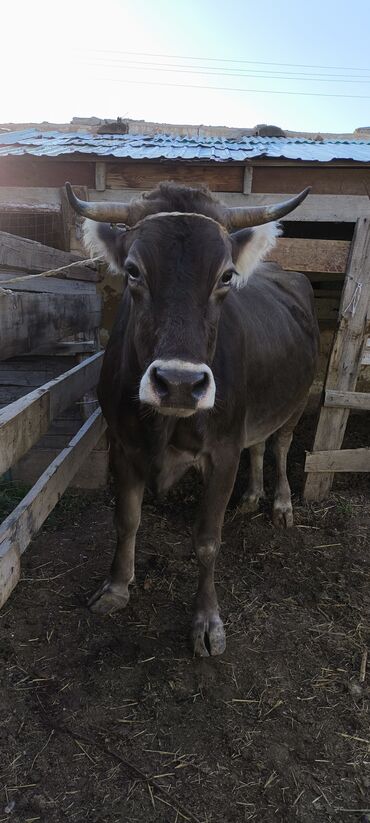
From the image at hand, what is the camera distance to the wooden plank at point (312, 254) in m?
4.50

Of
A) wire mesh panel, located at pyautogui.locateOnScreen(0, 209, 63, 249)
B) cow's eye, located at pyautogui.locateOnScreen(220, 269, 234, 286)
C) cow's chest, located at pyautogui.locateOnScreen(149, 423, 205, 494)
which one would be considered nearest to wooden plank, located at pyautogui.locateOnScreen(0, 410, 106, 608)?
cow's chest, located at pyautogui.locateOnScreen(149, 423, 205, 494)

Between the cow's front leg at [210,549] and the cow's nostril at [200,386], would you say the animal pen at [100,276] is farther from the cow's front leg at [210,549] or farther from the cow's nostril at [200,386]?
the cow's nostril at [200,386]

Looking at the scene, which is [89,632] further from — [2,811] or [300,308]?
[300,308]

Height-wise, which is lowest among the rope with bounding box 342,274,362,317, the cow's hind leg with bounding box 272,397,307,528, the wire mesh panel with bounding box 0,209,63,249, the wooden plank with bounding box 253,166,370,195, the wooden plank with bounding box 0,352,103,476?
the cow's hind leg with bounding box 272,397,307,528

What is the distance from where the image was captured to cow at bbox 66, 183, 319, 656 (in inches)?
84.6

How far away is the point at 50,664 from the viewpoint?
2.79 m

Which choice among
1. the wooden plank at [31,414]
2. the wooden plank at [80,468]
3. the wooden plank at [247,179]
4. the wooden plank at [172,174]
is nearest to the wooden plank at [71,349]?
the wooden plank at [31,414]

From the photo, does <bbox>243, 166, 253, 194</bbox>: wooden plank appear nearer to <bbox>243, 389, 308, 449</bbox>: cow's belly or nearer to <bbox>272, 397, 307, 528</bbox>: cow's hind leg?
<bbox>243, 389, 308, 449</bbox>: cow's belly

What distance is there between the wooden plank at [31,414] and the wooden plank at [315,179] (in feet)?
8.58

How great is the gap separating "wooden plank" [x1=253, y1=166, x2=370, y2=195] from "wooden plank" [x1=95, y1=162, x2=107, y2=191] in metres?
1.40

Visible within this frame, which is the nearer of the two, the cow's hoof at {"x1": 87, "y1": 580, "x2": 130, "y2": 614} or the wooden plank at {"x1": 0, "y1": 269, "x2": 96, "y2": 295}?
the wooden plank at {"x1": 0, "y1": 269, "x2": 96, "y2": 295}

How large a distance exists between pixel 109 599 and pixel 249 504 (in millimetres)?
2001

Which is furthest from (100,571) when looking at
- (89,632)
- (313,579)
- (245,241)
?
(245,241)

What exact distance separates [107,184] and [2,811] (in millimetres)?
4640
